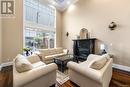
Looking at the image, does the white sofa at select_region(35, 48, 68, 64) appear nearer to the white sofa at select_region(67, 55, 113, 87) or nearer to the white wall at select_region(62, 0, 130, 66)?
the white wall at select_region(62, 0, 130, 66)

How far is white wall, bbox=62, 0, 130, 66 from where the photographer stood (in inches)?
179

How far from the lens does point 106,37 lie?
5.25 meters

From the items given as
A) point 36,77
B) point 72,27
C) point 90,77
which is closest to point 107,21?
point 72,27

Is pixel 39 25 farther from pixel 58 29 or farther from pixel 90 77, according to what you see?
pixel 90 77

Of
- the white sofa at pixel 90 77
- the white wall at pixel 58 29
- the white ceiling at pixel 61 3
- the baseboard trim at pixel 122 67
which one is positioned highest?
the white ceiling at pixel 61 3

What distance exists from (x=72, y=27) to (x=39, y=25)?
7.61ft

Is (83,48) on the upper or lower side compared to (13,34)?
lower

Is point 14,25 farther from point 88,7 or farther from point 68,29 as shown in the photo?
point 88,7

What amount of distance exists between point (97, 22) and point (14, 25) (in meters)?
4.50

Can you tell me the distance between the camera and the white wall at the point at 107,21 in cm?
455

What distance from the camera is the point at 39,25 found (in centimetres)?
644

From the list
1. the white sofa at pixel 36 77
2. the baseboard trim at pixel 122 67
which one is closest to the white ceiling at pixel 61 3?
the baseboard trim at pixel 122 67

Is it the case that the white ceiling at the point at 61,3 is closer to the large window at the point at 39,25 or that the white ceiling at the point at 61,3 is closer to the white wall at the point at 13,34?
the large window at the point at 39,25

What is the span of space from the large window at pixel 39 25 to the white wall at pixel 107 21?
155 cm
